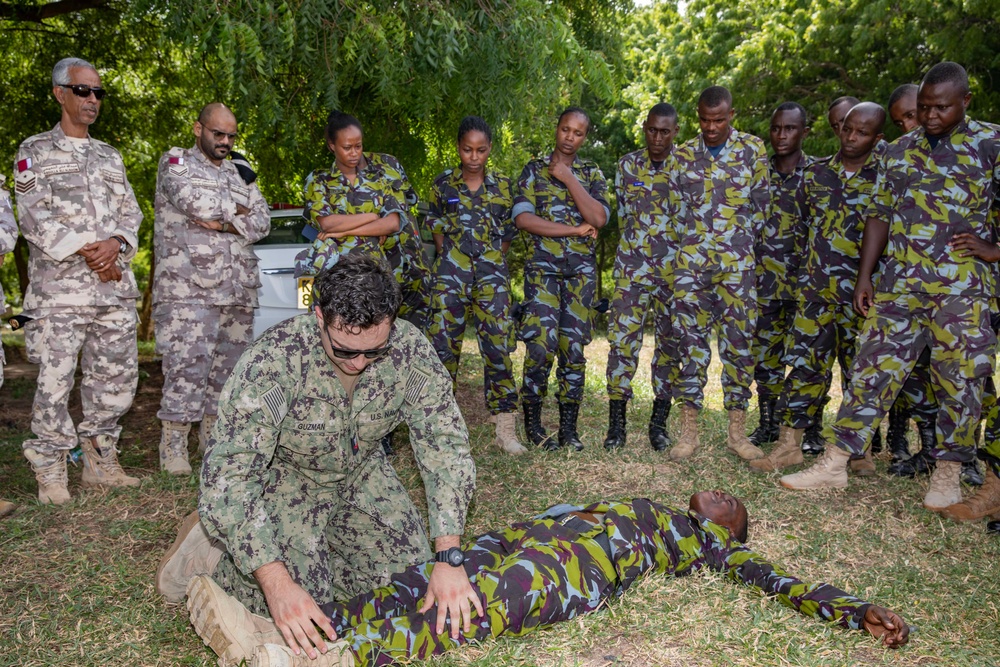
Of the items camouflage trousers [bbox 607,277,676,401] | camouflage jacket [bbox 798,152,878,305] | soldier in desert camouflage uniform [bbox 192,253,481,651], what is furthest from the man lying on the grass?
camouflage jacket [bbox 798,152,878,305]

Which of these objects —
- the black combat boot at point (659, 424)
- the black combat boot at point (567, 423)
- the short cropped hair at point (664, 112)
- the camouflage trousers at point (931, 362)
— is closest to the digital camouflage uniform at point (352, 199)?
the black combat boot at point (567, 423)

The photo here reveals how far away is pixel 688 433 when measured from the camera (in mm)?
5387

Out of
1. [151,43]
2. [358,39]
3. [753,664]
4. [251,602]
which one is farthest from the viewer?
[151,43]

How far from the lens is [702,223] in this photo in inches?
205

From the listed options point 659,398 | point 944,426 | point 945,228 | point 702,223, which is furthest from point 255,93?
point 944,426

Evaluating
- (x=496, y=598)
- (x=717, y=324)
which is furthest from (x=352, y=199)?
(x=496, y=598)

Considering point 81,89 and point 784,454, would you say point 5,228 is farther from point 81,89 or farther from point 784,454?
point 784,454

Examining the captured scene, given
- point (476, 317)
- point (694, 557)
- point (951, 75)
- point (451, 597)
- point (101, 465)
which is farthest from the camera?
point (476, 317)

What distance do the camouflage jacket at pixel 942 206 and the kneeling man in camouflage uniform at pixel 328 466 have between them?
278 centimetres

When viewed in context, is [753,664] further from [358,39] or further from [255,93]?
[255,93]

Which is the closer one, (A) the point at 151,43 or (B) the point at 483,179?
(B) the point at 483,179

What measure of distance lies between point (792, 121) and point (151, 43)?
21.8ft

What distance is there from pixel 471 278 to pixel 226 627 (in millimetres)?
3041

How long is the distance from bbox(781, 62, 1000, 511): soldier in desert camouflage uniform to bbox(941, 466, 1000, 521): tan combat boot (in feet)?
0.25
